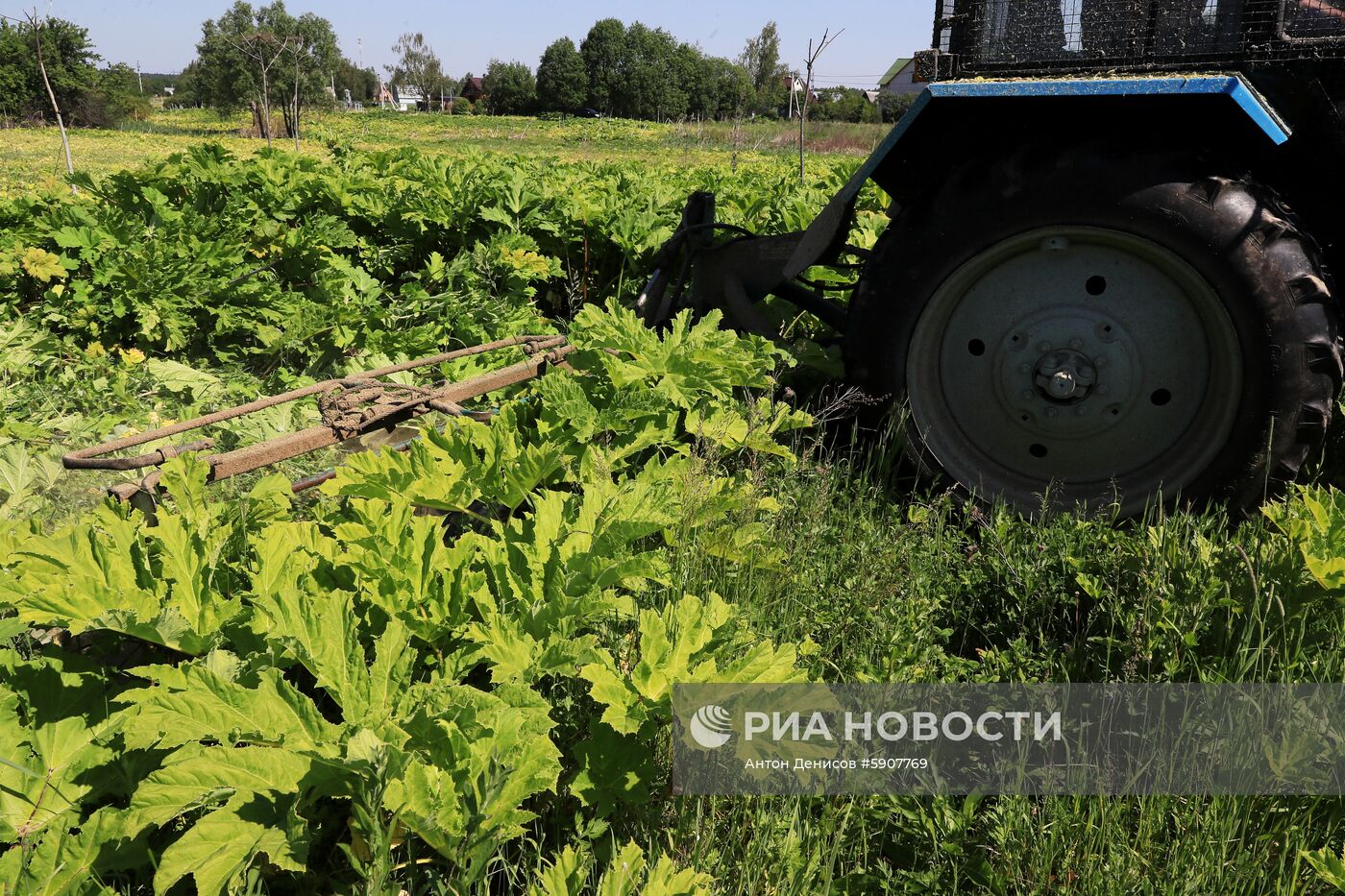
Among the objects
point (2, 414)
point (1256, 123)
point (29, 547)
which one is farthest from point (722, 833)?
point (2, 414)

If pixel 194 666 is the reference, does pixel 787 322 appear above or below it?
above

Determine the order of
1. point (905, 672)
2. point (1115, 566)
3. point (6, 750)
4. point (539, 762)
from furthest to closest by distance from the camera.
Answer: point (1115, 566) → point (905, 672) → point (6, 750) → point (539, 762)

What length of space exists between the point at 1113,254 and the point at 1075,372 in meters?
0.38

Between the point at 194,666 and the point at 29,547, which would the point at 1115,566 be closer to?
the point at 194,666

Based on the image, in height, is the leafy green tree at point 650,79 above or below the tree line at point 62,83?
above

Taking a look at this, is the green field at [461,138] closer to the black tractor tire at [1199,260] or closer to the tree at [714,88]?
the black tractor tire at [1199,260]

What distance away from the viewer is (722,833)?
6.23 ft

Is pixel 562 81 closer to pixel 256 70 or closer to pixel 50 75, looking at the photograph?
pixel 256 70

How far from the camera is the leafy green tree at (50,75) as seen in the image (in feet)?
165

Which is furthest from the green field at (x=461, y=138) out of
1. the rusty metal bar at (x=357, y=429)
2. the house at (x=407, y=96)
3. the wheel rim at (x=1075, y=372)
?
the house at (x=407, y=96)

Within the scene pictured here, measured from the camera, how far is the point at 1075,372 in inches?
119

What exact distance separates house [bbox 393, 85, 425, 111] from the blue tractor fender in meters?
128

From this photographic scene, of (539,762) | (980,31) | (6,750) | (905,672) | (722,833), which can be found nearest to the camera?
(539,762)

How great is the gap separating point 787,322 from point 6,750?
11.7ft
